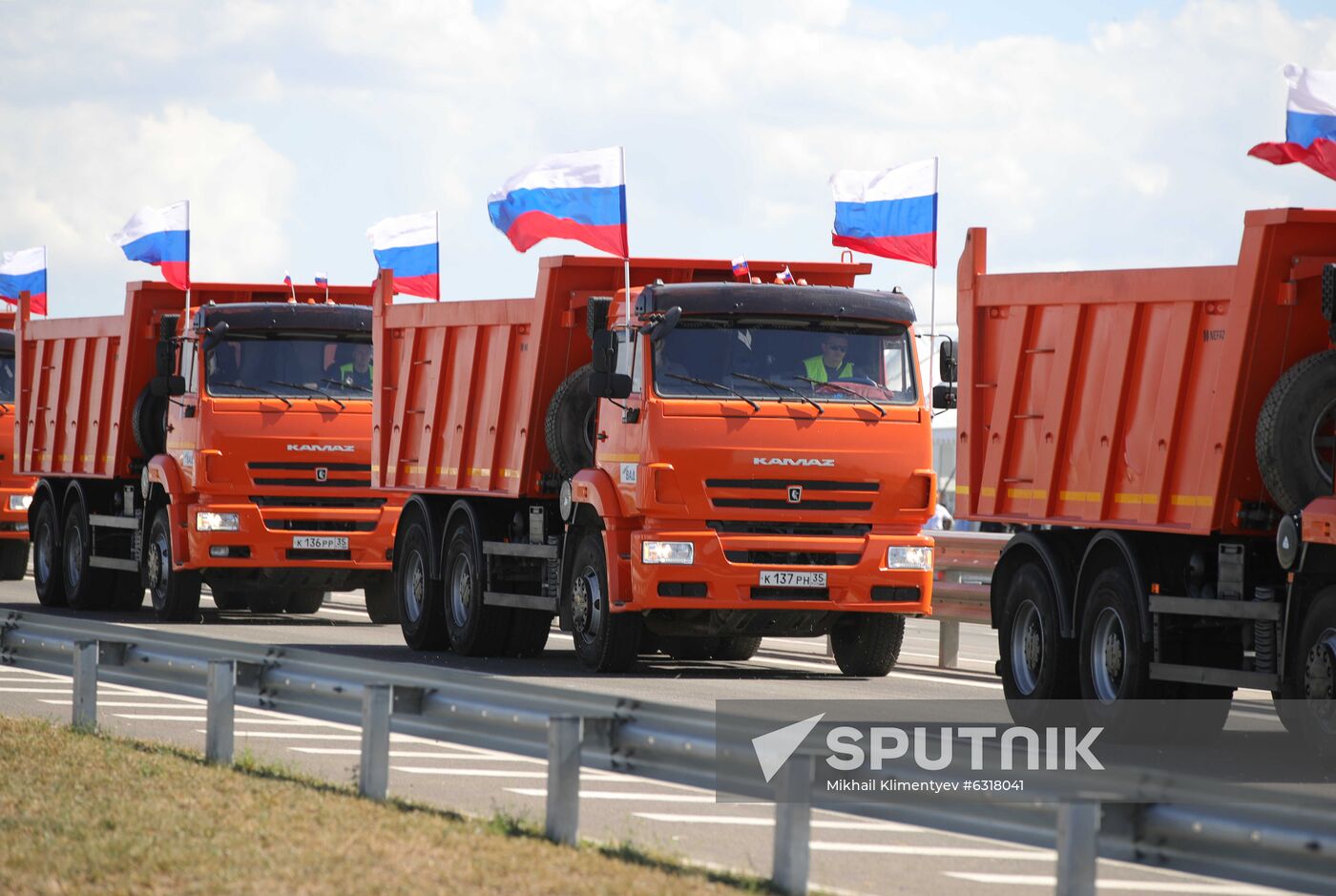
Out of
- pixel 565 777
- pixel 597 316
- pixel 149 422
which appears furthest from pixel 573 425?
pixel 565 777

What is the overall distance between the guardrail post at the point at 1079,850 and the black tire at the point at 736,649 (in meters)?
13.6

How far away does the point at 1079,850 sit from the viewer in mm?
7043

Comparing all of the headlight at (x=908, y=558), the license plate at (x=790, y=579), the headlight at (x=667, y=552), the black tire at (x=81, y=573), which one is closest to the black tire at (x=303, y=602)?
the black tire at (x=81, y=573)

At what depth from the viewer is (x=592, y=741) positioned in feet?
29.7

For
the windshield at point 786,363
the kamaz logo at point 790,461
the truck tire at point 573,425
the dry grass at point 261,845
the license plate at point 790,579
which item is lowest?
the dry grass at point 261,845

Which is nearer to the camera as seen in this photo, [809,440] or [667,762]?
[667,762]

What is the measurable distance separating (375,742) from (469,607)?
10.3 m

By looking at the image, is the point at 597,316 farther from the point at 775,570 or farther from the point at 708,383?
the point at 775,570

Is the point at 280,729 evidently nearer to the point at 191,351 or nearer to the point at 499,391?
the point at 499,391

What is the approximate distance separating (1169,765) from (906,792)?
17.1ft

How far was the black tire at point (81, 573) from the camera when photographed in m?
27.3

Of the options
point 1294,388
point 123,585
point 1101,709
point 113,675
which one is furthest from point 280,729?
point 123,585

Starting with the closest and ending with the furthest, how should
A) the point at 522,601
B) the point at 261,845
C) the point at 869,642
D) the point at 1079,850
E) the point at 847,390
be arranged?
the point at 1079,850
the point at 261,845
the point at 847,390
the point at 869,642
the point at 522,601

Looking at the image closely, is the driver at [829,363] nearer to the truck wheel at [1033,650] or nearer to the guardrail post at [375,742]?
the truck wheel at [1033,650]
